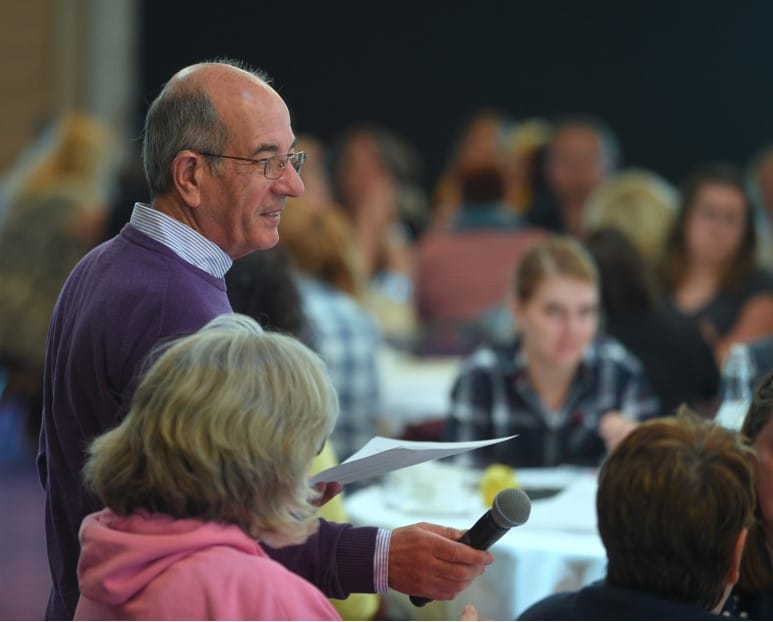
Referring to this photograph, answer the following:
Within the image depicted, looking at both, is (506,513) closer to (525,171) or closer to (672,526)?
(672,526)

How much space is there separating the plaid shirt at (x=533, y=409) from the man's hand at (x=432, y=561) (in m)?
1.73

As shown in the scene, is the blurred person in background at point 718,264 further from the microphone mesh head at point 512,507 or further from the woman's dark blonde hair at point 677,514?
the microphone mesh head at point 512,507

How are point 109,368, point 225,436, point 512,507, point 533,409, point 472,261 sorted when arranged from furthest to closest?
point 472,261 < point 533,409 < point 109,368 < point 512,507 < point 225,436

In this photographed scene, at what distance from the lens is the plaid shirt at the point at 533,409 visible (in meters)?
3.68

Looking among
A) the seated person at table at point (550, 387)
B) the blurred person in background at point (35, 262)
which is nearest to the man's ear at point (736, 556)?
the seated person at table at point (550, 387)

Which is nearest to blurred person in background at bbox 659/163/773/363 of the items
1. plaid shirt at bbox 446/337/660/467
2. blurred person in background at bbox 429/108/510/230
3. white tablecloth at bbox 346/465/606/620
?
plaid shirt at bbox 446/337/660/467

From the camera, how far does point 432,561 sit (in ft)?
6.11

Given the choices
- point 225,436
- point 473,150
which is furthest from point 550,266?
point 473,150

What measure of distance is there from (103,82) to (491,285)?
542cm

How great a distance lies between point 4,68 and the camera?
1029 cm

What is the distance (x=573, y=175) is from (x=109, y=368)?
18.1 ft

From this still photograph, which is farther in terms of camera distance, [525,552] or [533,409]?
[533,409]

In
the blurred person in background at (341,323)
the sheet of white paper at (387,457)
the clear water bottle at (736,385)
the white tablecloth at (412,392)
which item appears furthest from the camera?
the white tablecloth at (412,392)

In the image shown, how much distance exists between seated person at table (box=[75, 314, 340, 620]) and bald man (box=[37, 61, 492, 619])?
197 mm
